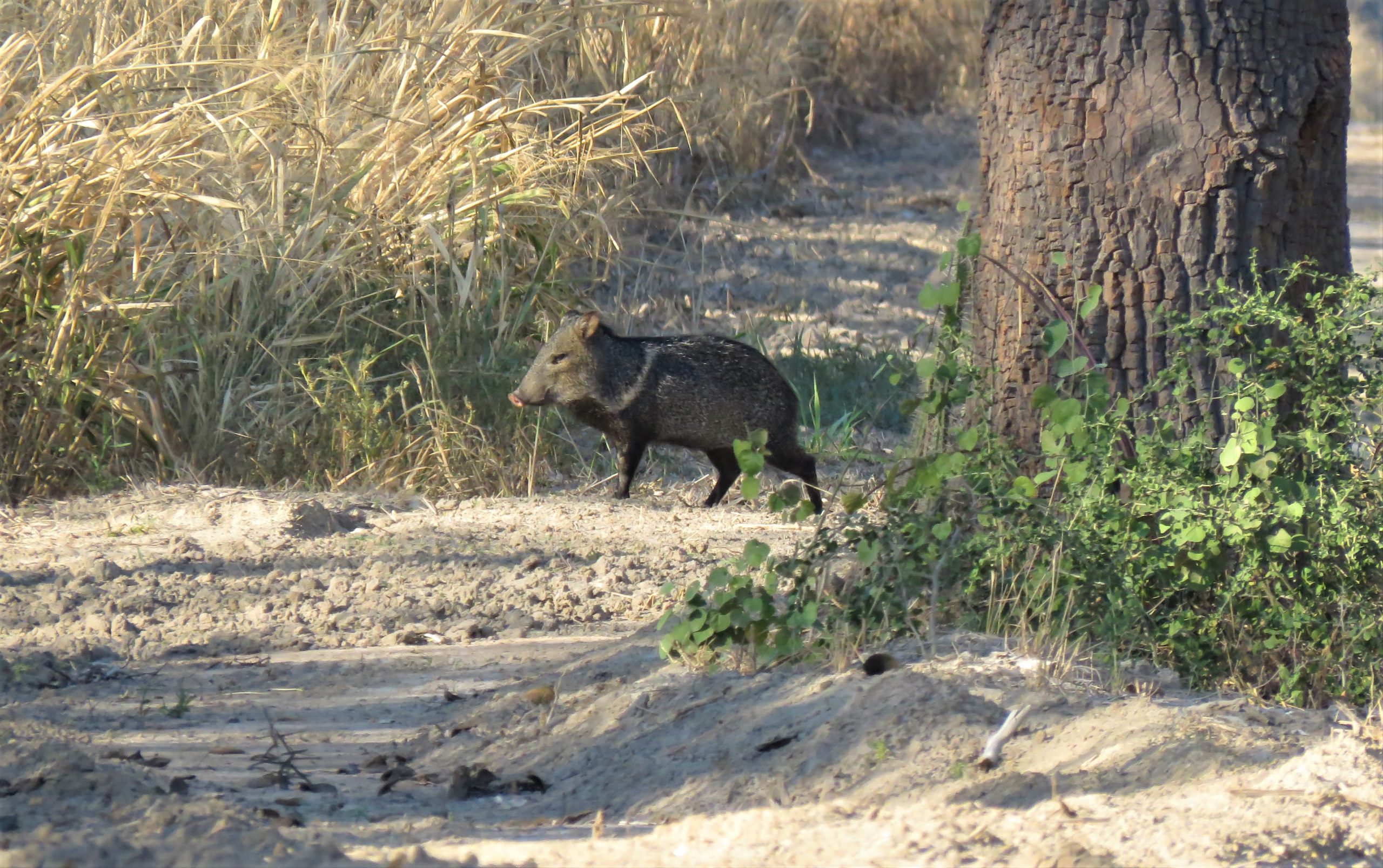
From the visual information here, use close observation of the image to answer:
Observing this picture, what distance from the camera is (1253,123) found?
13.0ft

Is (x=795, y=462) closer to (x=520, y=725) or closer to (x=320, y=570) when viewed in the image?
(x=320, y=570)

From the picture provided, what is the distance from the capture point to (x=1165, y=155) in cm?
402

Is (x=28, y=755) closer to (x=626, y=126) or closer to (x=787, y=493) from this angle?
(x=787, y=493)

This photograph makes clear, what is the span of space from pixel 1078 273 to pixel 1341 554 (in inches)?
36.7

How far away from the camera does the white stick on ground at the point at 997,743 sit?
3127 mm

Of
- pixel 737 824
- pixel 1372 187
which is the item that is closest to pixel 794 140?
pixel 1372 187

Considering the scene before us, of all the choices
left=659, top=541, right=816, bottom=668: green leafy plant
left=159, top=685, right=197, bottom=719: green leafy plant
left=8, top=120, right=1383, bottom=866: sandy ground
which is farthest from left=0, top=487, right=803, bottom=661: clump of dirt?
left=659, top=541, right=816, bottom=668: green leafy plant

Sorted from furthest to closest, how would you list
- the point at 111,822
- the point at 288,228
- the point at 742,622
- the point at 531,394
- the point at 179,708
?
the point at 288,228, the point at 531,394, the point at 179,708, the point at 742,622, the point at 111,822

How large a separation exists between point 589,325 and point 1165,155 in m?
2.96

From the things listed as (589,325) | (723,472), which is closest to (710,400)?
(723,472)

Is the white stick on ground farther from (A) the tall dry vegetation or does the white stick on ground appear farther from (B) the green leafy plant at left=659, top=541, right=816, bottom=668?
(A) the tall dry vegetation

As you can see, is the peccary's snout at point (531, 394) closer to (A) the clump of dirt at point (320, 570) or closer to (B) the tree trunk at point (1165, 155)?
(A) the clump of dirt at point (320, 570)

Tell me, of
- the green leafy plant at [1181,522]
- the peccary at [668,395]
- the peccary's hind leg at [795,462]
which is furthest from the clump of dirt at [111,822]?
the peccary's hind leg at [795,462]

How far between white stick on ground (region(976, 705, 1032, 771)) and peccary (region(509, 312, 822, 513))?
3217 mm
